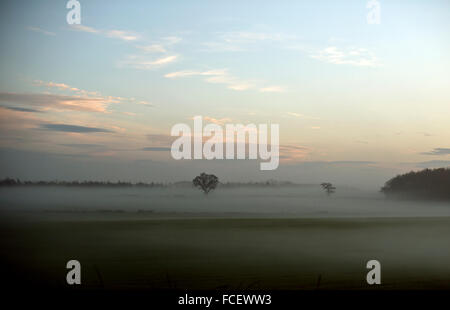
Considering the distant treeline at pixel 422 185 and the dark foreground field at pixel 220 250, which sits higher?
the distant treeline at pixel 422 185

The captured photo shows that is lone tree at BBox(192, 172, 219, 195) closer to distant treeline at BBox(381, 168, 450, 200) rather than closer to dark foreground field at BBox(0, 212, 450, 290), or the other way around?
dark foreground field at BBox(0, 212, 450, 290)

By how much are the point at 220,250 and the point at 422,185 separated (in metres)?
5.25

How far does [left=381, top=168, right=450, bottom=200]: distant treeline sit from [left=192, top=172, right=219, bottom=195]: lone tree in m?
3.98

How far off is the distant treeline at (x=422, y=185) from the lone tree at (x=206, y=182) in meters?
3.98

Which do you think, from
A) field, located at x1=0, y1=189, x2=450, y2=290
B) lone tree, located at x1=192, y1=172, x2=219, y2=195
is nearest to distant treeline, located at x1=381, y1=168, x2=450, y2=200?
field, located at x1=0, y1=189, x2=450, y2=290

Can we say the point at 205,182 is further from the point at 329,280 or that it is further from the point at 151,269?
the point at 329,280

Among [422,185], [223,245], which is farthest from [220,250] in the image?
[422,185]

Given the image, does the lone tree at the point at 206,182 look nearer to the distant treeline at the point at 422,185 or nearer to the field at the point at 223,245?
the field at the point at 223,245

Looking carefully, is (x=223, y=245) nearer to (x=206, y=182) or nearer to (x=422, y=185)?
(x=206, y=182)

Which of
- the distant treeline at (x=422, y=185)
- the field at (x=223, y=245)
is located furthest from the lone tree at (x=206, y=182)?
the distant treeline at (x=422, y=185)

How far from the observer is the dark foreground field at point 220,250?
288 inches

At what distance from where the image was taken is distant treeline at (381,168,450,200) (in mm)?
9502
